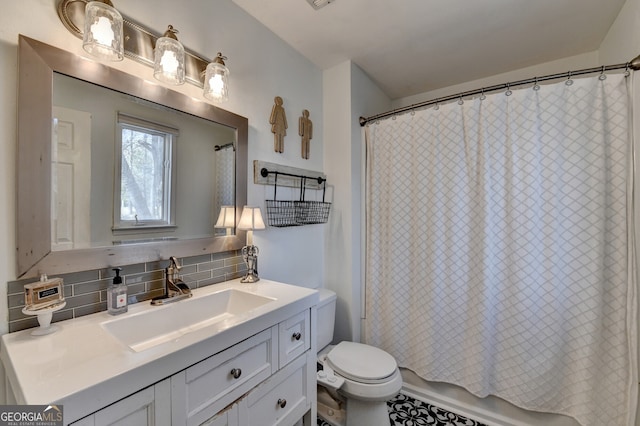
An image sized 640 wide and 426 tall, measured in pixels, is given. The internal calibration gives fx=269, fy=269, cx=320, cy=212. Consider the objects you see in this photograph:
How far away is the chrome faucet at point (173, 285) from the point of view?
111 centimetres

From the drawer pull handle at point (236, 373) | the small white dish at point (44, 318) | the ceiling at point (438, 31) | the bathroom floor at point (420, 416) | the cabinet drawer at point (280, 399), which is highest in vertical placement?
the ceiling at point (438, 31)

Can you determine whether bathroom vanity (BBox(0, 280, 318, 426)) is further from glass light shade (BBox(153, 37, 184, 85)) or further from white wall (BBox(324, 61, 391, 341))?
glass light shade (BBox(153, 37, 184, 85))

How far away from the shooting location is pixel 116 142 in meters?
1.03

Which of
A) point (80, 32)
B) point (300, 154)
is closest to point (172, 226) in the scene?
point (80, 32)

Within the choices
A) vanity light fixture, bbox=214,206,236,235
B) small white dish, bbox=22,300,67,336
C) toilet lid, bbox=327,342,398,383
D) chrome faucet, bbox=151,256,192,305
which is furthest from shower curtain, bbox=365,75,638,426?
small white dish, bbox=22,300,67,336

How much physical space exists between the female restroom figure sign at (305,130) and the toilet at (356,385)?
134 centimetres

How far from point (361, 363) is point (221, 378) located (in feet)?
3.08

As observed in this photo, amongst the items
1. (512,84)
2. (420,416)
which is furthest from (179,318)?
(512,84)

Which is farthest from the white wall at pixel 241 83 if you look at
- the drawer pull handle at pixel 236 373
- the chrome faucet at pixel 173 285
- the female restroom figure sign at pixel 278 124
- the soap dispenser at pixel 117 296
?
the drawer pull handle at pixel 236 373

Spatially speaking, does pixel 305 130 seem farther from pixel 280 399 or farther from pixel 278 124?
pixel 280 399

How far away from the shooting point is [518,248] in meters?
1.50

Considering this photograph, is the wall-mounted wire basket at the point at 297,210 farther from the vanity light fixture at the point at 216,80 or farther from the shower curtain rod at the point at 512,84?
the shower curtain rod at the point at 512,84

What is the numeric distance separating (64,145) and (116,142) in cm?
15

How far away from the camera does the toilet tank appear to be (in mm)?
1726
